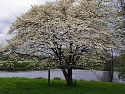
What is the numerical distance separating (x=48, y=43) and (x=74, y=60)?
3.46 m

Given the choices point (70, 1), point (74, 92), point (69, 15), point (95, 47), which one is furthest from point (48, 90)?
point (70, 1)

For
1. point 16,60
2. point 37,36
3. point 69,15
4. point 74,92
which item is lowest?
point 74,92

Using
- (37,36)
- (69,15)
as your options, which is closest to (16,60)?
(37,36)

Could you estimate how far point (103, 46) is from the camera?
65.7ft

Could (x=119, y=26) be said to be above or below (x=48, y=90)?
above

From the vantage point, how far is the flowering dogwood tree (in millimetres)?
19828

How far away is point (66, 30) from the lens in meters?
19.5

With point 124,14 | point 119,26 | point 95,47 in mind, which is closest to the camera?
point 95,47

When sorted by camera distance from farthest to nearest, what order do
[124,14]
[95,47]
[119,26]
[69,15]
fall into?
1. [124,14]
2. [119,26]
3. [69,15]
4. [95,47]

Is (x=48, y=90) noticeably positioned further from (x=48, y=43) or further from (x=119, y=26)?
(x=119, y=26)

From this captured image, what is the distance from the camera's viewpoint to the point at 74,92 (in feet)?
64.8

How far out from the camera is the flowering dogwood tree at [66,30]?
19828 millimetres

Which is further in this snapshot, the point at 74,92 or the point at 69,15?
the point at 69,15

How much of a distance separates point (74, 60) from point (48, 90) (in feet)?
11.8
